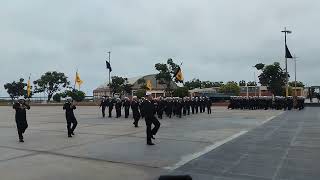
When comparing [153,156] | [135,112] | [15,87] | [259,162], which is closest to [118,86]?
[15,87]

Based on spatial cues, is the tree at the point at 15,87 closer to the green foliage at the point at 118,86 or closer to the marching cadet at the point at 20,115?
the green foliage at the point at 118,86

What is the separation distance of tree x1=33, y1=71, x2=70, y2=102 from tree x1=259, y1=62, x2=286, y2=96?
43841mm

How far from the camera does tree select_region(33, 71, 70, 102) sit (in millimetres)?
96812

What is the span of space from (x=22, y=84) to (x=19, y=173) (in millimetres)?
99717

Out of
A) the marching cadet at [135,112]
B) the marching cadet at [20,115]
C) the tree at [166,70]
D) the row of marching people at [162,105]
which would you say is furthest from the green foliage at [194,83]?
the marching cadet at [20,115]

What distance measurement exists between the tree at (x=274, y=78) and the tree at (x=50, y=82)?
4384 centimetres

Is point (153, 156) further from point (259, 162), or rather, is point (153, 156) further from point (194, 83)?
point (194, 83)

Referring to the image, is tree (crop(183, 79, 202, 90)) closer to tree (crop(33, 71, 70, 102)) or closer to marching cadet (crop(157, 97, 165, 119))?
tree (crop(33, 71, 70, 102))

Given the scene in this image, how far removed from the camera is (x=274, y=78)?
9212 cm

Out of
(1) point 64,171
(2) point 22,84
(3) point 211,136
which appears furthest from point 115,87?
(1) point 64,171

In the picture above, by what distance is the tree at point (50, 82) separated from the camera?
3812 inches

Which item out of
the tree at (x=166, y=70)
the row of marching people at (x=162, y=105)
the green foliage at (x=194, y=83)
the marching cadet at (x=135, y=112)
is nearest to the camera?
the marching cadet at (x=135, y=112)

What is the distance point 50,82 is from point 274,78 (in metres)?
47.9

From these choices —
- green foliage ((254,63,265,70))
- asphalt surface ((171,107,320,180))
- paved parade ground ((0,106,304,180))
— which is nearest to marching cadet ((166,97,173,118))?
paved parade ground ((0,106,304,180))
